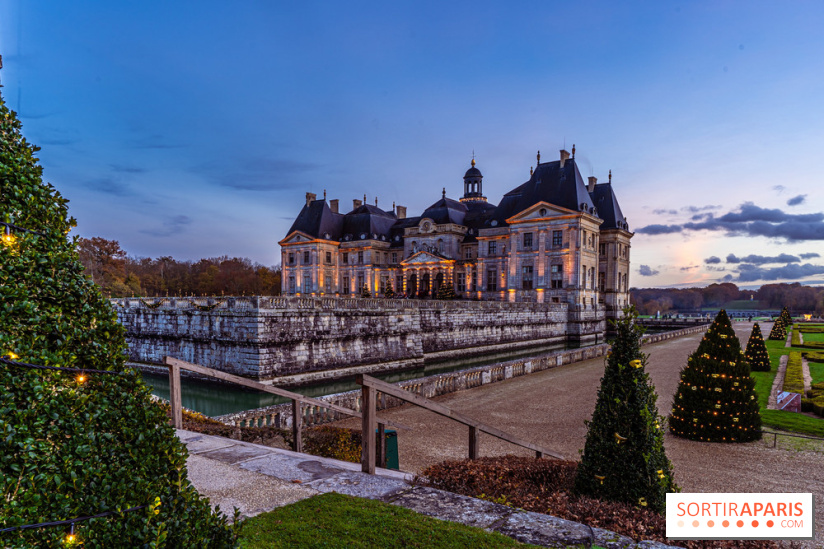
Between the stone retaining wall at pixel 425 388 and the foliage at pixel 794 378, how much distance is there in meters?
9.77

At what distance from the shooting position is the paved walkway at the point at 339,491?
4285mm

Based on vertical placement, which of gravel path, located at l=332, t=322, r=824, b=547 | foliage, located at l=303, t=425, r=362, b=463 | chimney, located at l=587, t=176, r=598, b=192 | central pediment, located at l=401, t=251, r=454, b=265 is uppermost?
chimney, located at l=587, t=176, r=598, b=192

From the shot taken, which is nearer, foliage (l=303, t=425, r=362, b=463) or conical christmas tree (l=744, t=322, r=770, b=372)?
foliage (l=303, t=425, r=362, b=463)

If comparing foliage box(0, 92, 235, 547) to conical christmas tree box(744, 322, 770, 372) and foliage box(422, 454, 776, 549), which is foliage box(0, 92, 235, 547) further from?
conical christmas tree box(744, 322, 770, 372)

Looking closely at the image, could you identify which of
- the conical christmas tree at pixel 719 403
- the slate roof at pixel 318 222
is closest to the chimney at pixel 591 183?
the slate roof at pixel 318 222

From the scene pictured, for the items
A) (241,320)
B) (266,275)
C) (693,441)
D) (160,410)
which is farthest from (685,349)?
(266,275)

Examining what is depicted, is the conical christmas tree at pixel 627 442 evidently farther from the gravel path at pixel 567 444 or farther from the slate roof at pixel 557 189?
the slate roof at pixel 557 189

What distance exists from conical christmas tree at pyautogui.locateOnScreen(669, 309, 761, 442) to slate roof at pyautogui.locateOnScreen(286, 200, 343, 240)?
60659 mm

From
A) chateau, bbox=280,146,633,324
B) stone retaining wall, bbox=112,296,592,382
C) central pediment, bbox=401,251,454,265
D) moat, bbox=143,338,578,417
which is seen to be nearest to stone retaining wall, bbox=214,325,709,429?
moat, bbox=143,338,578,417

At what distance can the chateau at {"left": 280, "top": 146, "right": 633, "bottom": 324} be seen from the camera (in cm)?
5556

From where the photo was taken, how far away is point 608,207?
6450 cm

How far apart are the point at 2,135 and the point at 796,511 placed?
328 inches

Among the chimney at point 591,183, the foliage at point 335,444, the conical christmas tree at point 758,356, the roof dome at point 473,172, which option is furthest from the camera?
the roof dome at point 473,172

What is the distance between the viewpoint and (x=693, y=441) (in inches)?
452
